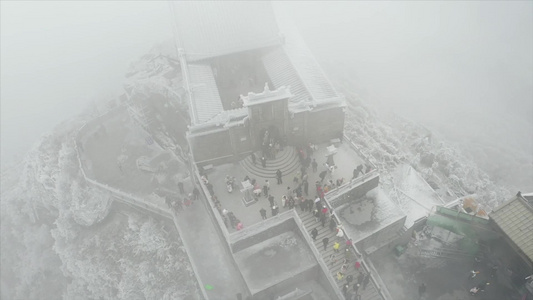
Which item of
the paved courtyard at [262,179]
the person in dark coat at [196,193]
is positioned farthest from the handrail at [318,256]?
the person in dark coat at [196,193]

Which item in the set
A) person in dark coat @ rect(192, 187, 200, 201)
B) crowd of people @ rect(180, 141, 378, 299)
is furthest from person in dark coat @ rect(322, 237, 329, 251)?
person in dark coat @ rect(192, 187, 200, 201)

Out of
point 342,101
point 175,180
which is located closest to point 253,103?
point 342,101

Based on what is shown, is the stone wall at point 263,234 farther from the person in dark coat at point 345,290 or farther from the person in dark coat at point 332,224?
the person in dark coat at point 345,290

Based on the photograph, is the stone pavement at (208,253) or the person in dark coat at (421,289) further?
the stone pavement at (208,253)

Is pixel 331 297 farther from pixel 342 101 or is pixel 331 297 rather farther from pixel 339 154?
pixel 342 101

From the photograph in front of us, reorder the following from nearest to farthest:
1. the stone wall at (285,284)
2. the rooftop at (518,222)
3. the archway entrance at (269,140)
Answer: the rooftop at (518,222) < the stone wall at (285,284) < the archway entrance at (269,140)

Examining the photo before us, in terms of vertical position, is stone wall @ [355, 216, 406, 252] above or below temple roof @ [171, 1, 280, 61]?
below

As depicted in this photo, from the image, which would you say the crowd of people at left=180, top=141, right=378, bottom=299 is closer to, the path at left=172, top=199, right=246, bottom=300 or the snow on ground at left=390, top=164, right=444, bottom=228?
the path at left=172, top=199, right=246, bottom=300
